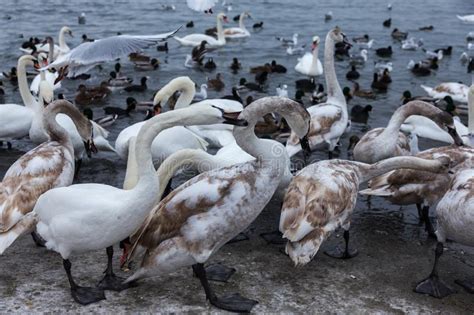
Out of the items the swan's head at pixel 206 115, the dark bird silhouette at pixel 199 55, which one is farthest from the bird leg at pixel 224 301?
the dark bird silhouette at pixel 199 55

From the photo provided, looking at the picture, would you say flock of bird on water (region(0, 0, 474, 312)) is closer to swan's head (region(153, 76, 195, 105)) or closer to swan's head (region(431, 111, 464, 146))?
swan's head (region(431, 111, 464, 146))

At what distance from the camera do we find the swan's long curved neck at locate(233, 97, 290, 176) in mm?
5559

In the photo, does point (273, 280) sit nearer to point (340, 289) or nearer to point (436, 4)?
point (340, 289)

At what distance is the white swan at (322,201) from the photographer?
20.0 ft

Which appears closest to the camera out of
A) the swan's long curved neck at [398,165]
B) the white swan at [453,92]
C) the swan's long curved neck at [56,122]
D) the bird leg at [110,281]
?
the bird leg at [110,281]

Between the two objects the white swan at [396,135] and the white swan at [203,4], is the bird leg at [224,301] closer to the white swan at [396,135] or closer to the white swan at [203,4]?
the white swan at [396,135]

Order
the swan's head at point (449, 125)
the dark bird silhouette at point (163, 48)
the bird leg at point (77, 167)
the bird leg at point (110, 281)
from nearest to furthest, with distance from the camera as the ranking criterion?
the bird leg at point (110, 281)
the swan's head at point (449, 125)
the bird leg at point (77, 167)
the dark bird silhouette at point (163, 48)

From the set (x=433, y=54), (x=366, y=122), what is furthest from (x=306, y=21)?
(x=366, y=122)

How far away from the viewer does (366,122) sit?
44.7 feet

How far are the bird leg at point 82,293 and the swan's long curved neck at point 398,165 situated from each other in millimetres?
2975

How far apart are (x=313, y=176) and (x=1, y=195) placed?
3.23 meters

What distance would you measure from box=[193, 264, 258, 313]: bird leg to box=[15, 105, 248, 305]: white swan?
71cm

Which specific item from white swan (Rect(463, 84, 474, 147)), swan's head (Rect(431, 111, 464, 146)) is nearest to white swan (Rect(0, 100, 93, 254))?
swan's head (Rect(431, 111, 464, 146))

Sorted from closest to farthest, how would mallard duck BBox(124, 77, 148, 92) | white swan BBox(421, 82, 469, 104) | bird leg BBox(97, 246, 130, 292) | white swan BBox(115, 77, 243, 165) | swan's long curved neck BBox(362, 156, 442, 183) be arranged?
bird leg BBox(97, 246, 130, 292), swan's long curved neck BBox(362, 156, 442, 183), white swan BBox(115, 77, 243, 165), white swan BBox(421, 82, 469, 104), mallard duck BBox(124, 77, 148, 92)
